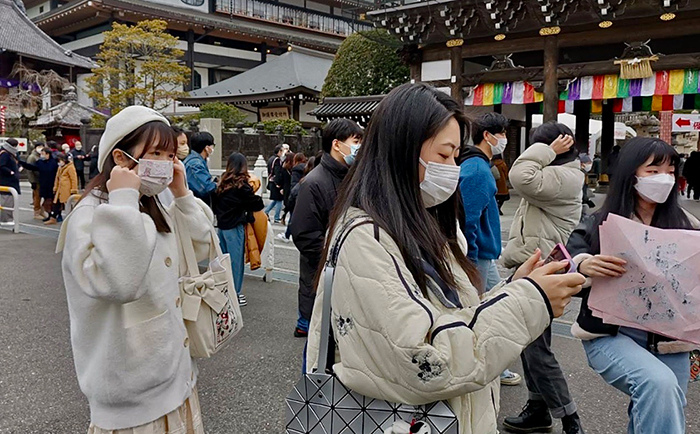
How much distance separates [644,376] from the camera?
213 centimetres

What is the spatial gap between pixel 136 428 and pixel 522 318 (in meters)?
1.33

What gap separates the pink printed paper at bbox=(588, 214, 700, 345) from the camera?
6.63 feet

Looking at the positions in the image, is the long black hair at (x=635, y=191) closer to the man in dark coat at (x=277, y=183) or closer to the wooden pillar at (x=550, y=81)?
the man in dark coat at (x=277, y=183)

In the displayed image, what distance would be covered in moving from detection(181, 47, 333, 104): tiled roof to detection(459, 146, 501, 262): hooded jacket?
2174cm

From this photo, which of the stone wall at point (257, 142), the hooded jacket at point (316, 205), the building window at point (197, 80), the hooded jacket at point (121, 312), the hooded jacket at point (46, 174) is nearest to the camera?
the hooded jacket at point (121, 312)

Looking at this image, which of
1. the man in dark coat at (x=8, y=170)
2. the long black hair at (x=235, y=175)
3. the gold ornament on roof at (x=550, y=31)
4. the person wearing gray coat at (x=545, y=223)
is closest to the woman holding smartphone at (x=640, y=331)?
the person wearing gray coat at (x=545, y=223)

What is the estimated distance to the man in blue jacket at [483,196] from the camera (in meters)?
3.55

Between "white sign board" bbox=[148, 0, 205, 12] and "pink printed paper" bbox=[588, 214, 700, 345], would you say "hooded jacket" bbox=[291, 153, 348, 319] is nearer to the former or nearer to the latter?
"pink printed paper" bbox=[588, 214, 700, 345]

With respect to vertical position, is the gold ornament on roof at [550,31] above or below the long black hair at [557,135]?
above

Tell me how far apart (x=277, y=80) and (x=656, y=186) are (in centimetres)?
2522

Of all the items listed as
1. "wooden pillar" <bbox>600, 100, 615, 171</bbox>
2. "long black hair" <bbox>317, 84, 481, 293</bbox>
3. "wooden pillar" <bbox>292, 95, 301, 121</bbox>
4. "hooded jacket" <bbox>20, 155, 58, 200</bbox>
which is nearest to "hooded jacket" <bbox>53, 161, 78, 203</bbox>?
"hooded jacket" <bbox>20, 155, 58, 200</bbox>

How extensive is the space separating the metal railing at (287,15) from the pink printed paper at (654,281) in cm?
3357

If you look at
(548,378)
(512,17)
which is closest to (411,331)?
(548,378)

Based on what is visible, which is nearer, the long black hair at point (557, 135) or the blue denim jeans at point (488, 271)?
the long black hair at point (557, 135)
